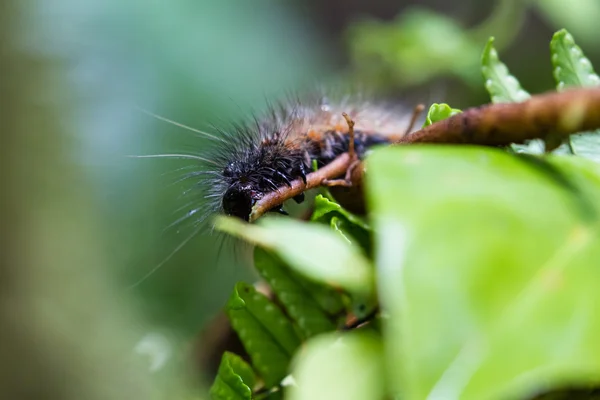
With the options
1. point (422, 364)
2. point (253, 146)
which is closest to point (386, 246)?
point (422, 364)

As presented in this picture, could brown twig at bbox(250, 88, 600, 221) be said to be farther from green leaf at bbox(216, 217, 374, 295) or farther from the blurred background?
the blurred background

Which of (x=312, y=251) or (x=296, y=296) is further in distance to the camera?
(x=296, y=296)

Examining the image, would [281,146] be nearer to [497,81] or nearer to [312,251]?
[497,81]

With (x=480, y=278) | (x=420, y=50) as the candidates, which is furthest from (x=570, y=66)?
(x=420, y=50)

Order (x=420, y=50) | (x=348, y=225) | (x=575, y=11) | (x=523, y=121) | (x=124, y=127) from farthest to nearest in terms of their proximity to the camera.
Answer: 1. (x=124, y=127)
2. (x=420, y=50)
3. (x=575, y=11)
4. (x=348, y=225)
5. (x=523, y=121)

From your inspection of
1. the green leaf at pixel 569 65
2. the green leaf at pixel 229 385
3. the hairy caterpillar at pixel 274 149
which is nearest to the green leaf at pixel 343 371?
the green leaf at pixel 229 385

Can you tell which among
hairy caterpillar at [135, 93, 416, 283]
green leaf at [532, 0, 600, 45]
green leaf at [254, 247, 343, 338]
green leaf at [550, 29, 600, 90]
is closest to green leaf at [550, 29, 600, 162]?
green leaf at [550, 29, 600, 90]
